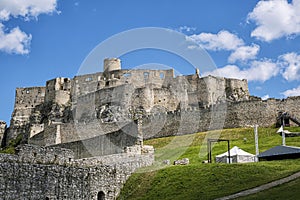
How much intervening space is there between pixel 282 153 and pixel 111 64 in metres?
64.3

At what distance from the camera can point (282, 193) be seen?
1822 centimetres

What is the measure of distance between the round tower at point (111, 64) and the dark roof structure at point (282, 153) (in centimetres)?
6159

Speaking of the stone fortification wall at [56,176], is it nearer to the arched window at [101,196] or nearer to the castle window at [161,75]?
the arched window at [101,196]

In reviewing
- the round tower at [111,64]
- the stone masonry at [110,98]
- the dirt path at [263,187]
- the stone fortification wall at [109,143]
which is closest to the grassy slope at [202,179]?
the dirt path at [263,187]

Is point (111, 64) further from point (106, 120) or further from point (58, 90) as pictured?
point (106, 120)

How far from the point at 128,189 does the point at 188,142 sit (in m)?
24.7

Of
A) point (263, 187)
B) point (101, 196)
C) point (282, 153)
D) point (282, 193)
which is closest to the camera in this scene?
point (282, 193)

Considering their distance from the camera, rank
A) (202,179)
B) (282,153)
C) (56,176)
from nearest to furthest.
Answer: (56,176) < (202,179) < (282,153)

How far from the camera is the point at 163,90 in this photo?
76188 mm

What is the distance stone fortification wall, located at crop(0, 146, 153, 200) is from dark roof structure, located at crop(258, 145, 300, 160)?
28.2ft

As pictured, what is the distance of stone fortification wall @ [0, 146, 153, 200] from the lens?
18.6 m

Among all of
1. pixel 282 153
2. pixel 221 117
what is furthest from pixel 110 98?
pixel 282 153

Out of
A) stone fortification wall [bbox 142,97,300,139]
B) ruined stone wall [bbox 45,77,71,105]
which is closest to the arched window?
stone fortification wall [bbox 142,97,300,139]

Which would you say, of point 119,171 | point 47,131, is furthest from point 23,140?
point 119,171
